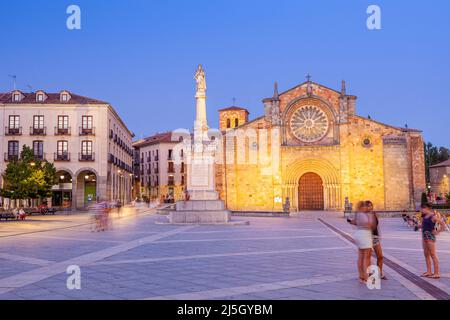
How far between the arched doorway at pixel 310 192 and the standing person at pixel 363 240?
33044 millimetres

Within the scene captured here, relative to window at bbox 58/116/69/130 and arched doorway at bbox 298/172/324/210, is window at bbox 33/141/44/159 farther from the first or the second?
arched doorway at bbox 298/172/324/210

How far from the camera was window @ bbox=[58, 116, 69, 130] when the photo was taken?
4250 cm

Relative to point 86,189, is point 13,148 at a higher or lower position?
higher

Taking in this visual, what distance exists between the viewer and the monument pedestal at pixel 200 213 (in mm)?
22219

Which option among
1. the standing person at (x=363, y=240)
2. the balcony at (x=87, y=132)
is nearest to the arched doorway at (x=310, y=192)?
the balcony at (x=87, y=132)

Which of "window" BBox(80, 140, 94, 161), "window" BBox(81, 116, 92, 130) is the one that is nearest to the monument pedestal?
"window" BBox(80, 140, 94, 161)

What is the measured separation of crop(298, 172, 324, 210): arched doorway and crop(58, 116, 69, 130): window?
23353 mm

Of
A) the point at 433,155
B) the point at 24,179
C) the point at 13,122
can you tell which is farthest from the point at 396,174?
the point at 433,155

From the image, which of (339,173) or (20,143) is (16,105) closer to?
(20,143)

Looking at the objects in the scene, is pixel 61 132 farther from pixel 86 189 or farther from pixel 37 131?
pixel 86 189

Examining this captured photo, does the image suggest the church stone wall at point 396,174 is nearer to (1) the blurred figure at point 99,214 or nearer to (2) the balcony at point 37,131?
(1) the blurred figure at point 99,214

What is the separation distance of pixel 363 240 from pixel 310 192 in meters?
33.6

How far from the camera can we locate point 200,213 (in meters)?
22.2
